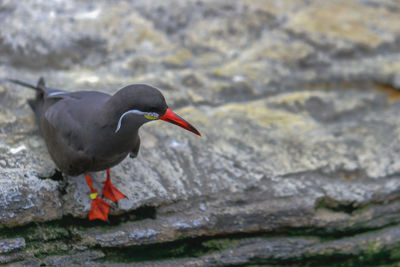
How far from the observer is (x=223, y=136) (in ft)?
15.0

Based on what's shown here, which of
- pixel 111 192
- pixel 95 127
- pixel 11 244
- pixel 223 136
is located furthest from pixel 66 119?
pixel 223 136

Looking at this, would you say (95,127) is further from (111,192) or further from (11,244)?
(11,244)

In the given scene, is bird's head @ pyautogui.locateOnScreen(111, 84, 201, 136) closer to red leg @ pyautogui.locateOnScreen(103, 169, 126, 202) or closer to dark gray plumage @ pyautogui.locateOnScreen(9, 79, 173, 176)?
dark gray plumage @ pyautogui.locateOnScreen(9, 79, 173, 176)

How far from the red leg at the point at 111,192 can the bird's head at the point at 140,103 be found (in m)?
0.68

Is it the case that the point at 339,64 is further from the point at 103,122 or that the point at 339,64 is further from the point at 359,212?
the point at 103,122

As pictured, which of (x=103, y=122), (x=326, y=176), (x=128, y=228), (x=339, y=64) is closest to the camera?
(x=103, y=122)

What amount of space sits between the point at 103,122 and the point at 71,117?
33 centimetres

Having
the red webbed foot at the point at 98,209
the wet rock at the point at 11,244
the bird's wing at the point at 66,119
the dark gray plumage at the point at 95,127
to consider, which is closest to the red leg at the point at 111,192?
the red webbed foot at the point at 98,209

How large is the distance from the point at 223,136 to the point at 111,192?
1.23 m

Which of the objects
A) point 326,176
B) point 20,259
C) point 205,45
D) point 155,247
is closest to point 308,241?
point 326,176

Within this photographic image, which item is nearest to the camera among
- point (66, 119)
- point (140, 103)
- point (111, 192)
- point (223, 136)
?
point (140, 103)

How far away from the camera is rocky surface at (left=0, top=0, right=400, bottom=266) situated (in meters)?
3.78

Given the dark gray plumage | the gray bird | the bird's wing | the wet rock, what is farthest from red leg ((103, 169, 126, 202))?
the wet rock

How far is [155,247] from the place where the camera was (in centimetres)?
384
